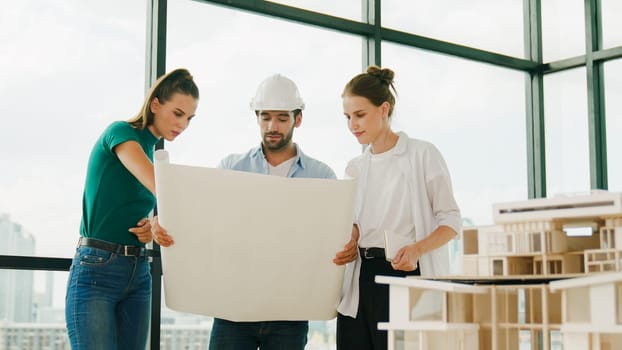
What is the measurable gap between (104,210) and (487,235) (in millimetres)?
1038

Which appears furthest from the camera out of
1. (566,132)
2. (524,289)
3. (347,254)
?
(566,132)

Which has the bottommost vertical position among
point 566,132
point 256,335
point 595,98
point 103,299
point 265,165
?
point 256,335

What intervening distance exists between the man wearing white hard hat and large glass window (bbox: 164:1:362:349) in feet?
3.10

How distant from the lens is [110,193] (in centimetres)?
233

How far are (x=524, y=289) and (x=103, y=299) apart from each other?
111cm

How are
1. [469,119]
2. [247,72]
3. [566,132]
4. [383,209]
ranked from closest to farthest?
[383,209] < [247,72] < [469,119] < [566,132]

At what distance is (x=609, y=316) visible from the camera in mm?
1691

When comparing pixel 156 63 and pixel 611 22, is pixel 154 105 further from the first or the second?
pixel 611 22

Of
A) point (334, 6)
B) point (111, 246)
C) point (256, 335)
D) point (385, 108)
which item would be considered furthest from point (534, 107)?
point (111, 246)

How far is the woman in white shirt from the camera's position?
2438 mm

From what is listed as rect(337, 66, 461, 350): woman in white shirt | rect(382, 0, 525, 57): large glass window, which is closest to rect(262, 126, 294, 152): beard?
rect(337, 66, 461, 350): woman in white shirt

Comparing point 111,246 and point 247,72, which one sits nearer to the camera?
point 111,246

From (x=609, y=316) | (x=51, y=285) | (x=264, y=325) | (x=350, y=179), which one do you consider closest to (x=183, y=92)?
(x=350, y=179)

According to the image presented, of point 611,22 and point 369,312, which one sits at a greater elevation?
point 611,22
